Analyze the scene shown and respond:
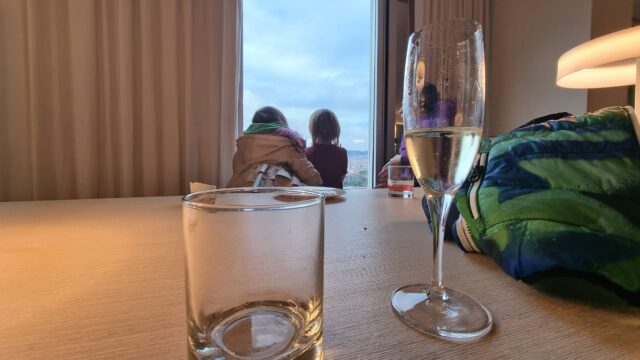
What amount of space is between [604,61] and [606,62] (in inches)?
0.6

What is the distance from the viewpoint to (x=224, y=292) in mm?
216

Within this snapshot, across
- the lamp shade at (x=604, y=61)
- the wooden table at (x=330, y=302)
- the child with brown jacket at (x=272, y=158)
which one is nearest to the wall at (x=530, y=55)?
the lamp shade at (x=604, y=61)

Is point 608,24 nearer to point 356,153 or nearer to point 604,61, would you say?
point 604,61

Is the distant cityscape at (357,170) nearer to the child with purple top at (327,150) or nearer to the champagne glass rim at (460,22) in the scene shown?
the child with purple top at (327,150)

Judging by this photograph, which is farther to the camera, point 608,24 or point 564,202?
point 608,24

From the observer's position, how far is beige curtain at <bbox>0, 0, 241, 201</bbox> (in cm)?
155

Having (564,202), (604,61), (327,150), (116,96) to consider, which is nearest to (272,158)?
(327,150)

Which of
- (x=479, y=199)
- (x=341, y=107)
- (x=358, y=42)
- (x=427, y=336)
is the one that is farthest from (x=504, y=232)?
(x=358, y=42)

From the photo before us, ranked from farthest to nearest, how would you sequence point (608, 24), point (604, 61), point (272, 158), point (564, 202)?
point (608, 24)
point (272, 158)
point (604, 61)
point (564, 202)

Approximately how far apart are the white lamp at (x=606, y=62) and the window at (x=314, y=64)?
1516 mm

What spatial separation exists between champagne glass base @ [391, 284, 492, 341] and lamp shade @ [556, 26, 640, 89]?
3.19 feet

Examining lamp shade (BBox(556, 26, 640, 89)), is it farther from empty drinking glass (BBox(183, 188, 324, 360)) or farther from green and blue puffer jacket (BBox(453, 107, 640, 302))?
empty drinking glass (BBox(183, 188, 324, 360))

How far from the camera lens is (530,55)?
231 centimetres

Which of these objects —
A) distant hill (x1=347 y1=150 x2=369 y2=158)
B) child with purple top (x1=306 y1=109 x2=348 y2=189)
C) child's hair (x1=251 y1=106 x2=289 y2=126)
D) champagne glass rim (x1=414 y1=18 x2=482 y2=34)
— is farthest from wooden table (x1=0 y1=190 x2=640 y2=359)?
distant hill (x1=347 y1=150 x2=369 y2=158)
